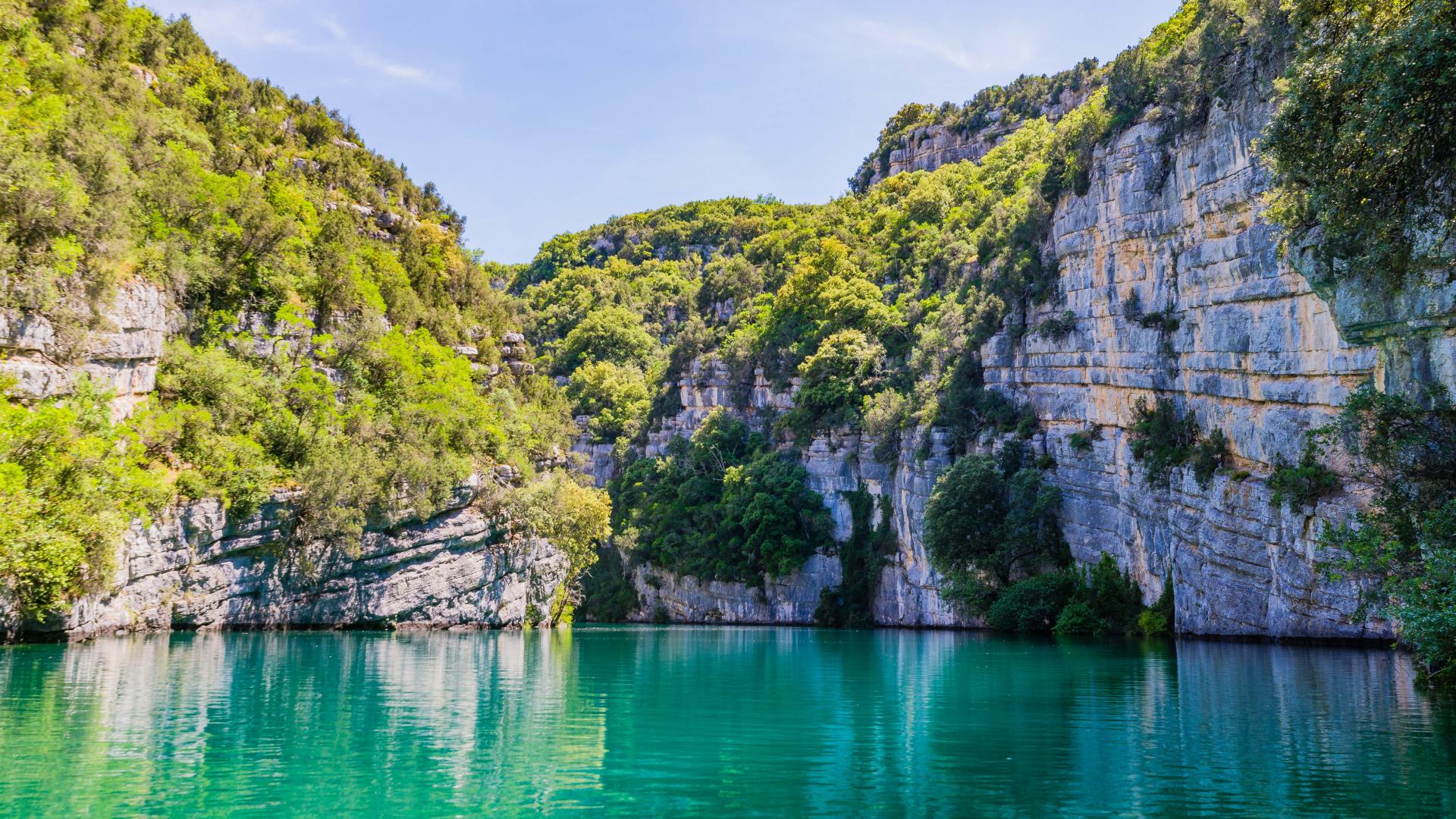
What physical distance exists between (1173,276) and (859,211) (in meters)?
57.0

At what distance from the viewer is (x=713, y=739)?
50.9 feet

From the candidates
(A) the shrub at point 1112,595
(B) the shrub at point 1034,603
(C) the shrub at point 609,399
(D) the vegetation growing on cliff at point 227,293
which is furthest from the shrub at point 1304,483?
(C) the shrub at point 609,399

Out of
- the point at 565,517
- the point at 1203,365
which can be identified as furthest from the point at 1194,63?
the point at 565,517

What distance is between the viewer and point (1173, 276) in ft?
156

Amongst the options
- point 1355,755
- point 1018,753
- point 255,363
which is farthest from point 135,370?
point 1355,755

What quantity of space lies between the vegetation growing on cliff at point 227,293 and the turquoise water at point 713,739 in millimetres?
12372

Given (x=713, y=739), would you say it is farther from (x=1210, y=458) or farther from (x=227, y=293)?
(x=227, y=293)

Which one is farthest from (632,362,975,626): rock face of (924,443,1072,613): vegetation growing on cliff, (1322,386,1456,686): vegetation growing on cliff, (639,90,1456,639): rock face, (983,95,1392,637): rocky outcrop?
(1322,386,1456,686): vegetation growing on cliff

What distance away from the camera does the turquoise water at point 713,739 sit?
36.2 ft

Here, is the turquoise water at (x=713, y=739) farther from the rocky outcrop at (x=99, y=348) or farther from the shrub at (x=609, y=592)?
the shrub at (x=609, y=592)

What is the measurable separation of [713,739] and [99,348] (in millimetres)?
32355

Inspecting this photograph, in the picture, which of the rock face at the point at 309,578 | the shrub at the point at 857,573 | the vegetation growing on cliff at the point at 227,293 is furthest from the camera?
the shrub at the point at 857,573

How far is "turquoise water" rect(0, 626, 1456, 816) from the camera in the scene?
435 inches

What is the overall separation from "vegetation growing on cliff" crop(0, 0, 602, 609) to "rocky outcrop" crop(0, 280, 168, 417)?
15.9 inches
